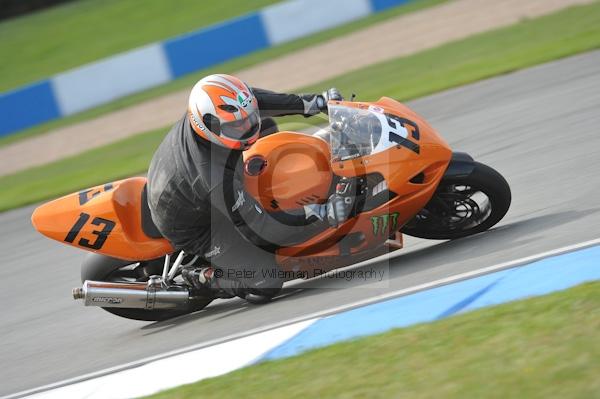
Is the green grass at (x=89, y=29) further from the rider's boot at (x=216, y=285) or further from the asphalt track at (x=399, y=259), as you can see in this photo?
the rider's boot at (x=216, y=285)

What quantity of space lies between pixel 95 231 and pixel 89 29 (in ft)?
55.9

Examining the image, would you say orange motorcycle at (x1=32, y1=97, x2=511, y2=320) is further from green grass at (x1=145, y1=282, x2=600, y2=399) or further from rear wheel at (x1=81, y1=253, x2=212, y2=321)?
green grass at (x1=145, y1=282, x2=600, y2=399)

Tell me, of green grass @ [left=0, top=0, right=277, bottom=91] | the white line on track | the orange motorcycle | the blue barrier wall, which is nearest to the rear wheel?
the orange motorcycle

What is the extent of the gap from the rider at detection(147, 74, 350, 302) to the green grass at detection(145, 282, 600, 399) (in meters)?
1.19

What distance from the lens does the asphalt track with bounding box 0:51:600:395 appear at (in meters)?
5.74

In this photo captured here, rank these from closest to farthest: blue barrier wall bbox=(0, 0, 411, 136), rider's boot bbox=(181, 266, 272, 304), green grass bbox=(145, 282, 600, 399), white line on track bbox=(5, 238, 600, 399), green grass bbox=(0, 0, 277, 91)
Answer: green grass bbox=(145, 282, 600, 399) → white line on track bbox=(5, 238, 600, 399) → rider's boot bbox=(181, 266, 272, 304) → blue barrier wall bbox=(0, 0, 411, 136) → green grass bbox=(0, 0, 277, 91)

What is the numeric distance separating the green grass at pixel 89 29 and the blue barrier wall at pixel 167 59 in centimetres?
201

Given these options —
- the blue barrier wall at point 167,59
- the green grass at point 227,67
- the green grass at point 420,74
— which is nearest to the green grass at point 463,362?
the green grass at point 420,74

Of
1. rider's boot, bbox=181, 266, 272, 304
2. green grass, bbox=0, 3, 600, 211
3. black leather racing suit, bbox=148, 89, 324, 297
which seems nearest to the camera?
black leather racing suit, bbox=148, 89, 324, 297

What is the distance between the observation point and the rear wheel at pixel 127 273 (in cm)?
634

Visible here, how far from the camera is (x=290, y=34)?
720 inches

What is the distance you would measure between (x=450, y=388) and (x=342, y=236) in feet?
7.25

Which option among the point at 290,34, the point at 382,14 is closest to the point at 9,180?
the point at 290,34

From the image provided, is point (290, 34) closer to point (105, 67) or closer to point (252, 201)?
point (105, 67)
